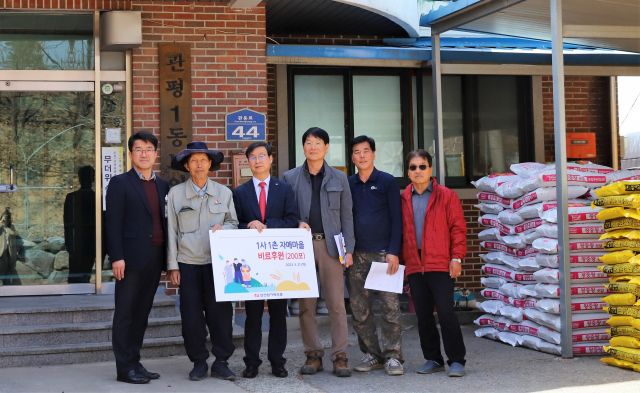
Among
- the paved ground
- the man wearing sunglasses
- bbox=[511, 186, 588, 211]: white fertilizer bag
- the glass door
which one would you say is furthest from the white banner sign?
the glass door

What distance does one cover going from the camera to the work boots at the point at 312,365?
5590 mm

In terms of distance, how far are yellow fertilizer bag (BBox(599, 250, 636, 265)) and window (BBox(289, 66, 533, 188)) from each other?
3.41 metres

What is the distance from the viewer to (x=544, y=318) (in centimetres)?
637

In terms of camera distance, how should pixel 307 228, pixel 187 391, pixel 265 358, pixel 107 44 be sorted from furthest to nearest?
pixel 107 44
pixel 265 358
pixel 307 228
pixel 187 391

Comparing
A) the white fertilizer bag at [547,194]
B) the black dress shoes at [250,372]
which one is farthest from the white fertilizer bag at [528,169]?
the black dress shoes at [250,372]

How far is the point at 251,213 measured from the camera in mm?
5566

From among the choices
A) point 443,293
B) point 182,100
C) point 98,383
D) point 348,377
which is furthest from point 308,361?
point 182,100

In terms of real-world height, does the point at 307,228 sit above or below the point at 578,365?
above

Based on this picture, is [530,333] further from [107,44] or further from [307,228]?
[107,44]

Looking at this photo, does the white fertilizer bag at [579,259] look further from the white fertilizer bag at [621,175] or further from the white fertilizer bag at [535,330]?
the white fertilizer bag at [621,175]

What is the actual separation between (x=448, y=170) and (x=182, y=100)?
148 inches

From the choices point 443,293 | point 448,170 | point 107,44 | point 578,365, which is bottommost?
point 578,365

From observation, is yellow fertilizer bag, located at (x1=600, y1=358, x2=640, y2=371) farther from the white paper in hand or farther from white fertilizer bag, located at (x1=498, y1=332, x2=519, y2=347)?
the white paper in hand

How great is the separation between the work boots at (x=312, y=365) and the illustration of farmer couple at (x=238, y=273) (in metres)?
0.84
